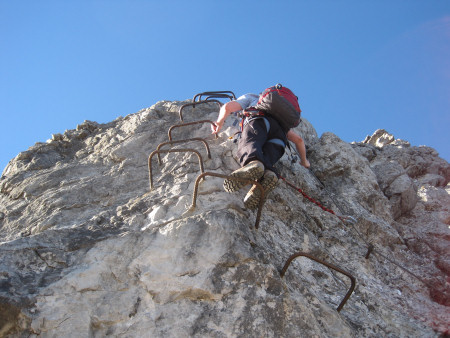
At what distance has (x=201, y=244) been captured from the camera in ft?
12.8

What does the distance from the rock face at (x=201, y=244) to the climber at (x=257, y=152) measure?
0.86ft

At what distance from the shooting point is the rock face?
11.5 ft

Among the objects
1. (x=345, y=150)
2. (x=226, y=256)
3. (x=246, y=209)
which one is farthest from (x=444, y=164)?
(x=226, y=256)

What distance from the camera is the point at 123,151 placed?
6.25m

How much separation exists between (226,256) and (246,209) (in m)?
0.80

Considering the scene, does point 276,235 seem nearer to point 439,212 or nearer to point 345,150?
point 345,150

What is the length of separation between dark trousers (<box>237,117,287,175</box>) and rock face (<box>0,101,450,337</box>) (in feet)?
1.58

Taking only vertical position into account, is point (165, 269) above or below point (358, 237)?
below

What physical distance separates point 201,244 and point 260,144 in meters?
1.30

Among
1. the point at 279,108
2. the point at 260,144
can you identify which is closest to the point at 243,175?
the point at 260,144

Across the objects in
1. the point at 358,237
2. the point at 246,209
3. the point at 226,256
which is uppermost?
the point at 358,237

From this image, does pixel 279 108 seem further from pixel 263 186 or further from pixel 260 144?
pixel 263 186

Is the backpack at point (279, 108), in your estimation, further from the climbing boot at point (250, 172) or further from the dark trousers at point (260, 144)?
the climbing boot at point (250, 172)

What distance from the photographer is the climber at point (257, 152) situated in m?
4.14
